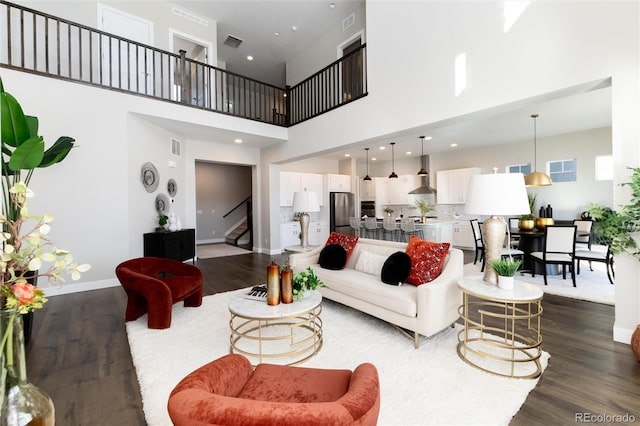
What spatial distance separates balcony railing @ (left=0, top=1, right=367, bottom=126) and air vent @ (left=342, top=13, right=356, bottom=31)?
933 millimetres

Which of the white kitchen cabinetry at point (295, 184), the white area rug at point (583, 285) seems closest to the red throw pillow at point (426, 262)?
the white area rug at point (583, 285)

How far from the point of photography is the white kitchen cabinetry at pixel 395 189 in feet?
31.7

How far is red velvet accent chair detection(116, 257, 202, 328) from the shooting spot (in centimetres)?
304

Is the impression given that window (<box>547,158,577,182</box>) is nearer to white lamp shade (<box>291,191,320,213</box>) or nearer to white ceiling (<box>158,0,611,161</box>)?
white ceiling (<box>158,0,611,161</box>)

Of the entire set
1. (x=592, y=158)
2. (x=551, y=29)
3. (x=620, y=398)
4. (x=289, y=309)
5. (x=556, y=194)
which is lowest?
(x=620, y=398)

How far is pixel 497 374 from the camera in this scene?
221 centimetres

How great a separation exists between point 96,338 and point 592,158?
9.84 metres

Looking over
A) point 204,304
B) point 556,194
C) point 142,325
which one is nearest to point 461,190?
point 556,194

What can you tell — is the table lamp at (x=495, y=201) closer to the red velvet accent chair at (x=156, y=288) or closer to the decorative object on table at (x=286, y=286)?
the decorative object on table at (x=286, y=286)

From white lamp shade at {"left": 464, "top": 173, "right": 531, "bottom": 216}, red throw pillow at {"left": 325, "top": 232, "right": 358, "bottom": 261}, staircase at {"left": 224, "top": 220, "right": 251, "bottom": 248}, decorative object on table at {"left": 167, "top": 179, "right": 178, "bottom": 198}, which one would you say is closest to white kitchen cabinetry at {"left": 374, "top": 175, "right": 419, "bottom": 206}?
staircase at {"left": 224, "top": 220, "right": 251, "bottom": 248}

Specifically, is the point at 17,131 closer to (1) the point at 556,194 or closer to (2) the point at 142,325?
(2) the point at 142,325

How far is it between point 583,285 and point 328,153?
200 inches

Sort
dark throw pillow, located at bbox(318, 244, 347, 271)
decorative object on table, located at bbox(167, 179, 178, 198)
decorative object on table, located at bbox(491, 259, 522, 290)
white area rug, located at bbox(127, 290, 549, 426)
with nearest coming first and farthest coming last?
1. white area rug, located at bbox(127, 290, 549, 426)
2. decorative object on table, located at bbox(491, 259, 522, 290)
3. dark throw pillow, located at bbox(318, 244, 347, 271)
4. decorative object on table, located at bbox(167, 179, 178, 198)

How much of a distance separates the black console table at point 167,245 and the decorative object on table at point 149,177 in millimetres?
899
